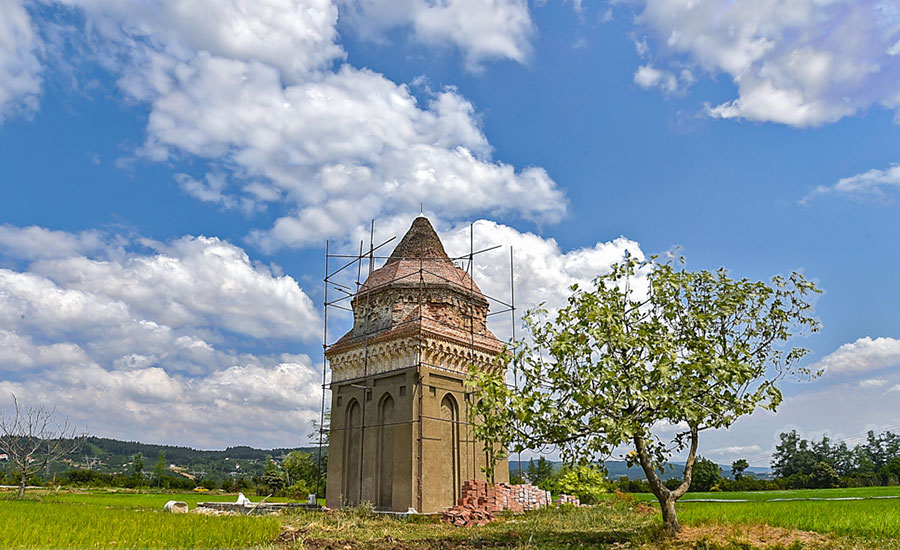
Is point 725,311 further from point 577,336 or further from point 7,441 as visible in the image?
point 7,441

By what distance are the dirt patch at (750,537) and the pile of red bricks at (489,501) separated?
791 centimetres

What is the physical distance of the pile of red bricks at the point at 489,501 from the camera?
19.1 m

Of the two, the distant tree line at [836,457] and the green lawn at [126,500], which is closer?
the green lawn at [126,500]

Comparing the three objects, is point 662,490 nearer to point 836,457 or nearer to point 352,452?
point 352,452

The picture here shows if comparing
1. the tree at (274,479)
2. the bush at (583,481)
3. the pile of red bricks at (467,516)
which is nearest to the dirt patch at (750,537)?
the bush at (583,481)

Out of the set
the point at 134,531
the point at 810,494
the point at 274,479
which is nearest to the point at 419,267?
the point at 134,531

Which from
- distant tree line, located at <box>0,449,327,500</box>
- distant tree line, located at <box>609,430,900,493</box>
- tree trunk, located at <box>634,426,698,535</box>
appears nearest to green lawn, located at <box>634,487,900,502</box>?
distant tree line, located at <box>609,430,900,493</box>

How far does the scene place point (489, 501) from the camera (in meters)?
20.1

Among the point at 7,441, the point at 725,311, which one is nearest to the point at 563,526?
the point at 725,311

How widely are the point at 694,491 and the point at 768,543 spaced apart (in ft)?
88.7

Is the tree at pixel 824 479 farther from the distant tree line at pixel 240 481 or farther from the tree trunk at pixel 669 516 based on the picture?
the distant tree line at pixel 240 481

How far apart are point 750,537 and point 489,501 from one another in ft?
31.8

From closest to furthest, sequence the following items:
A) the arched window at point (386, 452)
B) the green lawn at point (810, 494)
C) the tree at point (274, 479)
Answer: the arched window at point (386, 452), the green lawn at point (810, 494), the tree at point (274, 479)

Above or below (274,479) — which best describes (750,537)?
above
